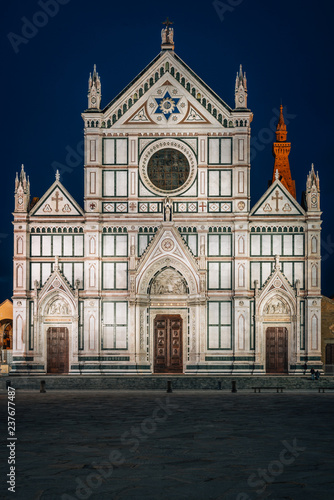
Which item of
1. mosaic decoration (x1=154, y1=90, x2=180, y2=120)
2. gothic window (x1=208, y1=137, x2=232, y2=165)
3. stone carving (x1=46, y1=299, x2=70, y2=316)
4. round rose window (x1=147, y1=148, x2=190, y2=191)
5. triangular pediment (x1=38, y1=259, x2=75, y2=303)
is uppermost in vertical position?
mosaic decoration (x1=154, y1=90, x2=180, y2=120)

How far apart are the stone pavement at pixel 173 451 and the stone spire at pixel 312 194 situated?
17.8 metres

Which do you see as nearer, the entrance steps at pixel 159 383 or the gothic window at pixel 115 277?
the entrance steps at pixel 159 383

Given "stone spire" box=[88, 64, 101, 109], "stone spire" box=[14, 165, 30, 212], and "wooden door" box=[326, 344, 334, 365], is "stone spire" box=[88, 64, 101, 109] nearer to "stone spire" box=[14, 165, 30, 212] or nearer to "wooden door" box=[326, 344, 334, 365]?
"stone spire" box=[14, 165, 30, 212]

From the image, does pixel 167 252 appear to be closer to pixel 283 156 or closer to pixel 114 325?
pixel 114 325

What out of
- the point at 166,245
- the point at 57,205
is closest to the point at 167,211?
the point at 166,245

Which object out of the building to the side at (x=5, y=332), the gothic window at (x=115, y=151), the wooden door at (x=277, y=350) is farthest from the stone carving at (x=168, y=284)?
the building to the side at (x=5, y=332)

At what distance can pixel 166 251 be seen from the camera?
42188mm

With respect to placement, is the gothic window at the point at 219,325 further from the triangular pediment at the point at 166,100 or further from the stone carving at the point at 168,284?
the triangular pediment at the point at 166,100

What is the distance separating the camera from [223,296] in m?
42.2

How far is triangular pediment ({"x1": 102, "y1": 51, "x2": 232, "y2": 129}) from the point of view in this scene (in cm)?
4306

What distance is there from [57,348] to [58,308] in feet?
7.77

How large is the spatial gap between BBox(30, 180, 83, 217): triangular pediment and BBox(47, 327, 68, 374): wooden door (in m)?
6.89

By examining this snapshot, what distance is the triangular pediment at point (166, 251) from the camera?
138ft

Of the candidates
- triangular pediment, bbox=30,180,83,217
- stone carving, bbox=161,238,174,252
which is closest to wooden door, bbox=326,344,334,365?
stone carving, bbox=161,238,174,252
